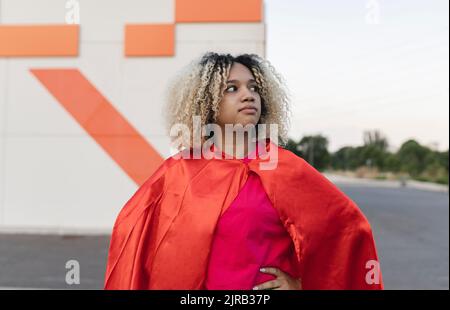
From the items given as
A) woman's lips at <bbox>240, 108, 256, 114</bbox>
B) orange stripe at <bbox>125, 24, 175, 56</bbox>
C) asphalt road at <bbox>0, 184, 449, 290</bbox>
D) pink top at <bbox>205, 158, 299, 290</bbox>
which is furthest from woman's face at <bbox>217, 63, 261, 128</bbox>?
orange stripe at <bbox>125, 24, 175, 56</bbox>

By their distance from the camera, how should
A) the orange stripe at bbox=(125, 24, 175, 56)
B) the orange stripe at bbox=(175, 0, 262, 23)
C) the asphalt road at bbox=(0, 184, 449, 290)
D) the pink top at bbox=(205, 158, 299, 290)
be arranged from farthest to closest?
the orange stripe at bbox=(125, 24, 175, 56)
the orange stripe at bbox=(175, 0, 262, 23)
the asphalt road at bbox=(0, 184, 449, 290)
the pink top at bbox=(205, 158, 299, 290)

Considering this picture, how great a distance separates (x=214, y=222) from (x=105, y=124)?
6210 mm

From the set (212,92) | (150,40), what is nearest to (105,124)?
(150,40)

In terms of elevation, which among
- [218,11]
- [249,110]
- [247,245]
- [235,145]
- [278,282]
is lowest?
[278,282]

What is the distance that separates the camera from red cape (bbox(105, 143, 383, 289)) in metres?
1.42

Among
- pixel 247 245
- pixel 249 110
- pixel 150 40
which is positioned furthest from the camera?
pixel 150 40

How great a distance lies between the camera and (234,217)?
54.8 inches

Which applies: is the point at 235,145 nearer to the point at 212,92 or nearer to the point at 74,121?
the point at 212,92

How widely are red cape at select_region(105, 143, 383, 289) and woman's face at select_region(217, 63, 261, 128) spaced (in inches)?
5.4

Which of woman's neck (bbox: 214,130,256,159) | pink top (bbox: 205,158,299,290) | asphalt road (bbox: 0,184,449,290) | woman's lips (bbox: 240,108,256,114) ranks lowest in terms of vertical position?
asphalt road (bbox: 0,184,449,290)

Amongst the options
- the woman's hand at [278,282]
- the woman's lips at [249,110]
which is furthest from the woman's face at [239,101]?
the woman's hand at [278,282]

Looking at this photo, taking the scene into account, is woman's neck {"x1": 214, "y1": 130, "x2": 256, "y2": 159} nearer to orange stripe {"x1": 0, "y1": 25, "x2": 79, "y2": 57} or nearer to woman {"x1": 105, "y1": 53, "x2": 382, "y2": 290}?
woman {"x1": 105, "y1": 53, "x2": 382, "y2": 290}

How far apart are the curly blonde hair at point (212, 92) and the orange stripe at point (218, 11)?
5371 mm

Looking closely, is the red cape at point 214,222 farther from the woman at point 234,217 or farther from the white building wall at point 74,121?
the white building wall at point 74,121
